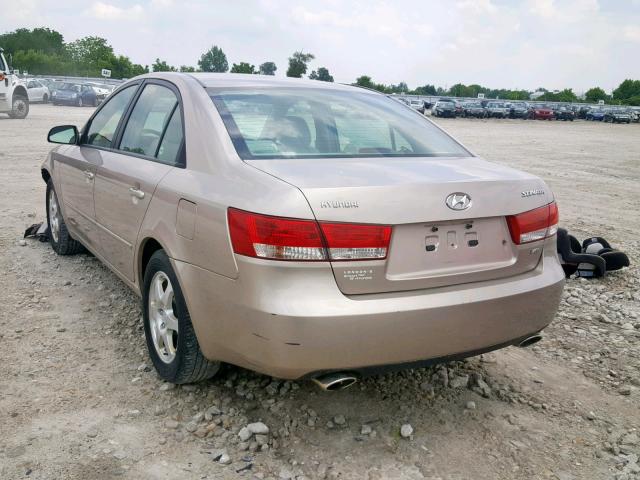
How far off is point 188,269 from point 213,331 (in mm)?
310

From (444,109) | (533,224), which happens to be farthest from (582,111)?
(533,224)

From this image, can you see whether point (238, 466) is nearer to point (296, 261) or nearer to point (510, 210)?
point (296, 261)

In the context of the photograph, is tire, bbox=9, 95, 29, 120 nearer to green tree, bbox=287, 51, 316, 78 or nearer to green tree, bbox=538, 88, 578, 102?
green tree, bbox=287, 51, 316, 78

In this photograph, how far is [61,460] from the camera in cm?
267

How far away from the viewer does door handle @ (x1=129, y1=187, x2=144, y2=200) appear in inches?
133

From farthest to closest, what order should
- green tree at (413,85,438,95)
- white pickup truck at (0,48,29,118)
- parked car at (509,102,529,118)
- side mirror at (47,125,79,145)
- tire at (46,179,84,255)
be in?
green tree at (413,85,438,95)
parked car at (509,102,529,118)
white pickup truck at (0,48,29,118)
tire at (46,179,84,255)
side mirror at (47,125,79,145)

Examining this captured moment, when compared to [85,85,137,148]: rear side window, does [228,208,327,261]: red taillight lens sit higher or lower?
lower

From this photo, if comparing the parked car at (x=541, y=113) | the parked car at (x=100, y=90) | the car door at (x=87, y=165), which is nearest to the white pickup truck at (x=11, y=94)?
the parked car at (x=100, y=90)

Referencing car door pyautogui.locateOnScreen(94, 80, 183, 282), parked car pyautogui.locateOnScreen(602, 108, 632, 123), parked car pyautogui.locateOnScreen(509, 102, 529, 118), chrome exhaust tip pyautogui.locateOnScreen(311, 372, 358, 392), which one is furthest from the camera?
parked car pyautogui.locateOnScreen(602, 108, 632, 123)

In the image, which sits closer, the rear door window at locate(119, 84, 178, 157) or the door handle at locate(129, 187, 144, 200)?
the door handle at locate(129, 187, 144, 200)

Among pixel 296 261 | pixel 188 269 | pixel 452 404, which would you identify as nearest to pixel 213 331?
pixel 188 269

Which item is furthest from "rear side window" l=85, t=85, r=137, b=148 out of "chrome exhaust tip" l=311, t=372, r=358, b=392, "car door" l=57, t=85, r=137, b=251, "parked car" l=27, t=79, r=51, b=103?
"parked car" l=27, t=79, r=51, b=103

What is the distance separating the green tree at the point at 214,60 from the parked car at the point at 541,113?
268 feet

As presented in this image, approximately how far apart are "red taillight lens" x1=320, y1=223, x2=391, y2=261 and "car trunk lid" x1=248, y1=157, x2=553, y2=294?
0.08ft
